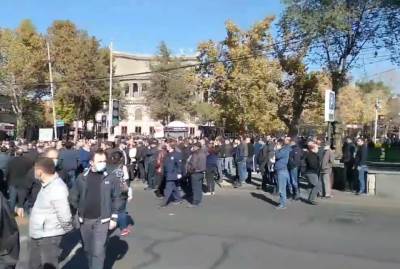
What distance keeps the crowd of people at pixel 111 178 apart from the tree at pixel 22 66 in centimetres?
2516

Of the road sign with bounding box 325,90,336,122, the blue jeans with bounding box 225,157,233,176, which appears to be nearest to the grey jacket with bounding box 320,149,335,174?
the road sign with bounding box 325,90,336,122

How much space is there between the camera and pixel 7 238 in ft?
13.8

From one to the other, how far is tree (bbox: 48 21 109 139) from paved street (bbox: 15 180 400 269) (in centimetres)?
3709

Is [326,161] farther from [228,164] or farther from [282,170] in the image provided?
[228,164]

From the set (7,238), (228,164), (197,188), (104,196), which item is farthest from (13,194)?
(228,164)

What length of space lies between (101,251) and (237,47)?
31.1 meters

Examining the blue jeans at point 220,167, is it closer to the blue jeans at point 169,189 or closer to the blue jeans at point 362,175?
the blue jeans at point 362,175

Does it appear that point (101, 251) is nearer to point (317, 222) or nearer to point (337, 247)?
point (337, 247)

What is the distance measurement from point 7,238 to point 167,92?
200 ft

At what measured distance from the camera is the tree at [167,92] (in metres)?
64.2

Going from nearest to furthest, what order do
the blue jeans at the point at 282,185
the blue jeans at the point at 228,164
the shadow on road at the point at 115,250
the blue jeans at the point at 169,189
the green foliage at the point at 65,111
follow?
1. the shadow on road at the point at 115,250
2. the blue jeans at the point at 282,185
3. the blue jeans at the point at 169,189
4. the blue jeans at the point at 228,164
5. the green foliage at the point at 65,111

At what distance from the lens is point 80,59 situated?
51.1 metres

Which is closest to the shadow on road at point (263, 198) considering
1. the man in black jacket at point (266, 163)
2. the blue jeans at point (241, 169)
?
the man in black jacket at point (266, 163)

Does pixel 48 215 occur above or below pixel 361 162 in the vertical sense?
above
